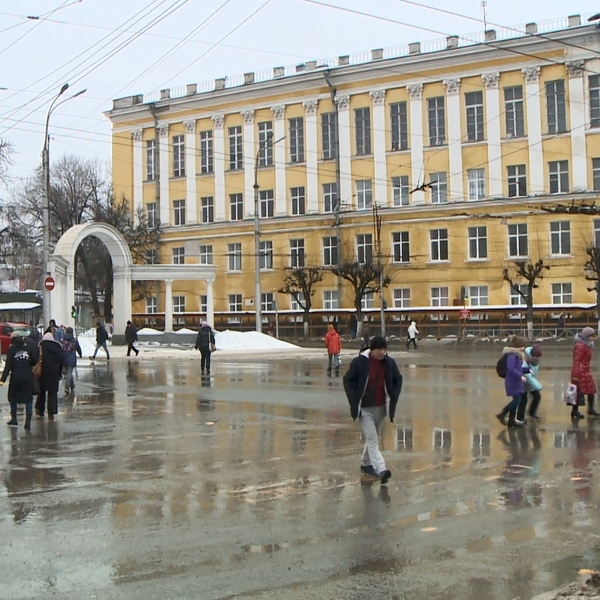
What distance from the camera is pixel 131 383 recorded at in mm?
24906

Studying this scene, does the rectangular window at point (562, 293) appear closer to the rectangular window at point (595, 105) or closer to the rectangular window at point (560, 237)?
the rectangular window at point (560, 237)

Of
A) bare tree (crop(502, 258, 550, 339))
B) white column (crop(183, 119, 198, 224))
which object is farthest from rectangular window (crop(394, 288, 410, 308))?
white column (crop(183, 119, 198, 224))

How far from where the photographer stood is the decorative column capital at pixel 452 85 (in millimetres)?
62719

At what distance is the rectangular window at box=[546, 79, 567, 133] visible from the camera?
5966 centimetres

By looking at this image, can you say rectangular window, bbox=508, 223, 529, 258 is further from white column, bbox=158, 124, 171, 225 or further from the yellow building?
white column, bbox=158, 124, 171, 225

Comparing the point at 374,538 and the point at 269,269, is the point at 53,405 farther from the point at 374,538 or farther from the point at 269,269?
the point at 269,269

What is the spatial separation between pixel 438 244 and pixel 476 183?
5.17m

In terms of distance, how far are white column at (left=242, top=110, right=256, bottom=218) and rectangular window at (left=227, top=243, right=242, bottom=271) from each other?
9.48 feet

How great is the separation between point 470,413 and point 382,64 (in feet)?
170

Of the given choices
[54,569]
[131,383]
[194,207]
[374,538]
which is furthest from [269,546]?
[194,207]

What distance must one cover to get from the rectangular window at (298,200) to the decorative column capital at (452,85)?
13.9 metres

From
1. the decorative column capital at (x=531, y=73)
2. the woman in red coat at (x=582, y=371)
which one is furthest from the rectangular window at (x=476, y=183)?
the woman in red coat at (x=582, y=371)

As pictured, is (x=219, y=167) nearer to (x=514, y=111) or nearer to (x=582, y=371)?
(x=514, y=111)

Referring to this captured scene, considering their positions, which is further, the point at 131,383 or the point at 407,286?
the point at 407,286
